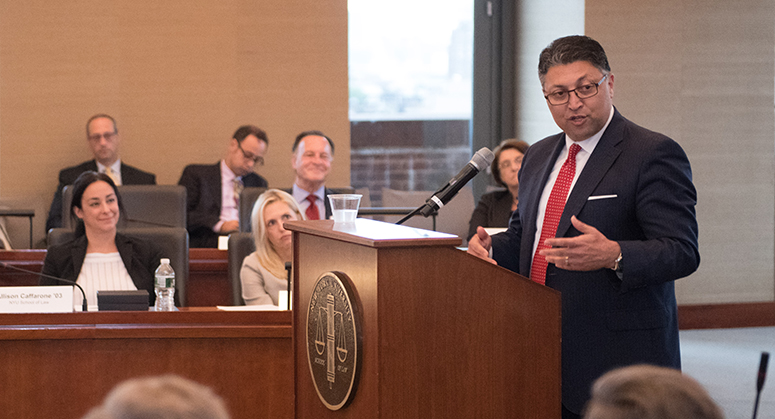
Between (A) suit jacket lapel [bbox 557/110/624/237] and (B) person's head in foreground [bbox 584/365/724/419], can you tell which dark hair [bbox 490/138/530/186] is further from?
(B) person's head in foreground [bbox 584/365/724/419]

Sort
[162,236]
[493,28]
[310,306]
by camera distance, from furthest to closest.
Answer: [493,28] → [162,236] → [310,306]

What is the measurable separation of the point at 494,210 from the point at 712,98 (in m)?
1.99

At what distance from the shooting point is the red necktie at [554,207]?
1739 mm

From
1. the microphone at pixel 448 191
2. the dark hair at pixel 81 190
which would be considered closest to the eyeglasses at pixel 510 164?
the dark hair at pixel 81 190

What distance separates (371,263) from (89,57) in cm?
558

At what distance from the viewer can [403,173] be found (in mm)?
6828

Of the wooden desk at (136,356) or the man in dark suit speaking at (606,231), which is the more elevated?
the man in dark suit speaking at (606,231)

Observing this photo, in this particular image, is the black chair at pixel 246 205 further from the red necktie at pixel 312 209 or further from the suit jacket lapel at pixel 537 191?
the suit jacket lapel at pixel 537 191

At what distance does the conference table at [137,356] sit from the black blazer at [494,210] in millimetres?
2626

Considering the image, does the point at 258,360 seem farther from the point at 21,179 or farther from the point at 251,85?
the point at 21,179

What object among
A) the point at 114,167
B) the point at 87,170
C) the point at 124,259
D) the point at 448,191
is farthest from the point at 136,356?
the point at 87,170

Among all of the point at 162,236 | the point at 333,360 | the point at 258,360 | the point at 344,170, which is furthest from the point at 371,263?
the point at 344,170

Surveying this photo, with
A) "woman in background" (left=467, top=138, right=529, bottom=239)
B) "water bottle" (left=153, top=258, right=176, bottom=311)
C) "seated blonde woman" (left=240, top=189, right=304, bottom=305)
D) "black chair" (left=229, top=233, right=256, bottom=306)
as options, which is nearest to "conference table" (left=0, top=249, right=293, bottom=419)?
"water bottle" (left=153, top=258, right=176, bottom=311)

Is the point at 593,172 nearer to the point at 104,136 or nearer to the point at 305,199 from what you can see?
the point at 305,199
